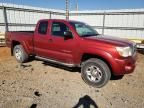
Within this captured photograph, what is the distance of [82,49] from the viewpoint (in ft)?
16.6

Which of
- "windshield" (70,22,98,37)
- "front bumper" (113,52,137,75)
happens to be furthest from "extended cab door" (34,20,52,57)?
"front bumper" (113,52,137,75)

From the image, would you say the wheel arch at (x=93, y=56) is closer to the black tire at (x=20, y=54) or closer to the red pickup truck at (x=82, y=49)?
the red pickup truck at (x=82, y=49)

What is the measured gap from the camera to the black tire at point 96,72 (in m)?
4.74

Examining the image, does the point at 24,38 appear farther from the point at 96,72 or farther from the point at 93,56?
the point at 96,72

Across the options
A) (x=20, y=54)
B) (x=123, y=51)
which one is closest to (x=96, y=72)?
(x=123, y=51)

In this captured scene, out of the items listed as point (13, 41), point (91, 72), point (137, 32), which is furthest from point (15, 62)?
point (137, 32)

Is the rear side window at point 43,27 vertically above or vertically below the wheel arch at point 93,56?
above

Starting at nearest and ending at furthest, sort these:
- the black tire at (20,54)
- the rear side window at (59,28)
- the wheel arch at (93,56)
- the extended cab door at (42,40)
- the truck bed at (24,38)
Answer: the wheel arch at (93,56) → the rear side window at (59,28) → the extended cab door at (42,40) → the truck bed at (24,38) → the black tire at (20,54)

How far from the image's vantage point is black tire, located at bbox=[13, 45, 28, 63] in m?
7.06

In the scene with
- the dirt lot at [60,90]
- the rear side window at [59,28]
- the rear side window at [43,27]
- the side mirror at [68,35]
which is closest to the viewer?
the dirt lot at [60,90]

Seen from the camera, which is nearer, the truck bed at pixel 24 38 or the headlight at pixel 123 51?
the headlight at pixel 123 51

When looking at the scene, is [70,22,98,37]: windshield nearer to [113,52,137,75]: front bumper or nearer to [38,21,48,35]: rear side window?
[38,21,48,35]: rear side window

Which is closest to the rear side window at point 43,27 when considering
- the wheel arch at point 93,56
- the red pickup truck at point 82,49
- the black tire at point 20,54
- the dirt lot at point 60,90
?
the red pickup truck at point 82,49

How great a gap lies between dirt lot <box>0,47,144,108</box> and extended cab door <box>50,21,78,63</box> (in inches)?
27.6
